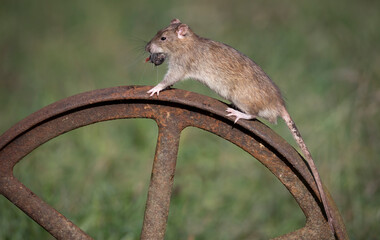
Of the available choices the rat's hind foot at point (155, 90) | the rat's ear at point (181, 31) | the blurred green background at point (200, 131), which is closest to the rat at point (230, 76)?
the rat's ear at point (181, 31)

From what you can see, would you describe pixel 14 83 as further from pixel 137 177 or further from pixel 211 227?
pixel 211 227

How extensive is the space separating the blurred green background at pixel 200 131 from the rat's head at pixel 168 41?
35 cm

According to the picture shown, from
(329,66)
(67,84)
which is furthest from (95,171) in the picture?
(329,66)

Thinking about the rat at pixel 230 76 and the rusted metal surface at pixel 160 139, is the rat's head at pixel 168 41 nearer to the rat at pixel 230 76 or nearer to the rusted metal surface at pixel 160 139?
the rat at pixel 230 76

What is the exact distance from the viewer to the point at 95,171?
16.1 ft

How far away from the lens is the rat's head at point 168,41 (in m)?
3.41

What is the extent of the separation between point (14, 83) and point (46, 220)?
485cm

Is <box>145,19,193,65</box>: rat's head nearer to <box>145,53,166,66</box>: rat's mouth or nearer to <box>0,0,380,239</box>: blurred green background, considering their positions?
<box>145,53,166,66</box>: rat's mouth

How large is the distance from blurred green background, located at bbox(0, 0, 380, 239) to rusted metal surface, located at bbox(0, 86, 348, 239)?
1136mm

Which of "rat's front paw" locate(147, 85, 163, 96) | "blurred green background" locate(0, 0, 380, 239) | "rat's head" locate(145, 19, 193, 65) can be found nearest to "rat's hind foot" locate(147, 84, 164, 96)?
"rat's front paw" locate(147, 85, 163, 96)

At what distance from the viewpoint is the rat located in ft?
9.89

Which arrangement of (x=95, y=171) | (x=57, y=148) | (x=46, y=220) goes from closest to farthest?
(x=46, y=220)
(x=95, y=171)
(x=57, y=148)

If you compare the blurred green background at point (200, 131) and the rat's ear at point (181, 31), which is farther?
the blurred green background at point (200, 131)

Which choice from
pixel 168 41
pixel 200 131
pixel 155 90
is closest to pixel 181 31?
pixel 168 41
